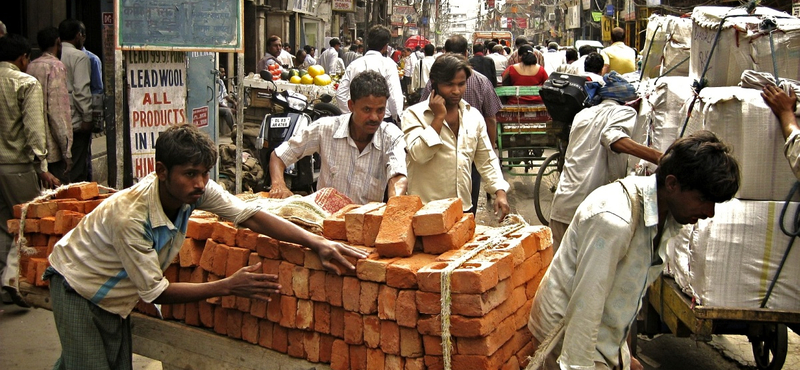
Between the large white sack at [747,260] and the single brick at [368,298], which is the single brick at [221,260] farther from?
the large white sack at [747,260]

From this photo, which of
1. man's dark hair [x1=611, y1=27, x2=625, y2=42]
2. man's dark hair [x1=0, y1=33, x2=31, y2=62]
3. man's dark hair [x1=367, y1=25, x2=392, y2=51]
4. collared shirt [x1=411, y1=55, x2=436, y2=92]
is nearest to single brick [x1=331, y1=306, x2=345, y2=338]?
man's dark hair [x1=0, y1=33, x2=31, y2=62]

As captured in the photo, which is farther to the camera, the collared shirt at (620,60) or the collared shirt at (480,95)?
the collared shirt at (620,60)

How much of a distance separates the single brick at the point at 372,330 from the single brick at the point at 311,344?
32 cm

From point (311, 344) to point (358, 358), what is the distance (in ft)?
0.84

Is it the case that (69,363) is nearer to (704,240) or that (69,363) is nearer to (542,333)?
(542,333)

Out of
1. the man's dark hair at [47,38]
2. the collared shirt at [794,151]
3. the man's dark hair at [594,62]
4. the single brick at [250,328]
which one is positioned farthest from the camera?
the man's dark hair at [594,62]

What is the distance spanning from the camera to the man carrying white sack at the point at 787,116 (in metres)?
3.90

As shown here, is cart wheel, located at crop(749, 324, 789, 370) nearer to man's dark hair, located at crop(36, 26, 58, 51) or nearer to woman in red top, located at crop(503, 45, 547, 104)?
man's dark hair, located at crop(36, 26, 58, 51)

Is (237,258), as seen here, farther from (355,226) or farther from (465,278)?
(465,278)

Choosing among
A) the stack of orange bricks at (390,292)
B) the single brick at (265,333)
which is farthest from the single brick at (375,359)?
the single brick at (265,333)

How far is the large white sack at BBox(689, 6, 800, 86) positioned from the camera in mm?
4508

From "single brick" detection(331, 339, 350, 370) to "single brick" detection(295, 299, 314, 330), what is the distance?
0.14 meters

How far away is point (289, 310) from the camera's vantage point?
3.40 meters

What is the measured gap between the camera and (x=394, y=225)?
323 cm
